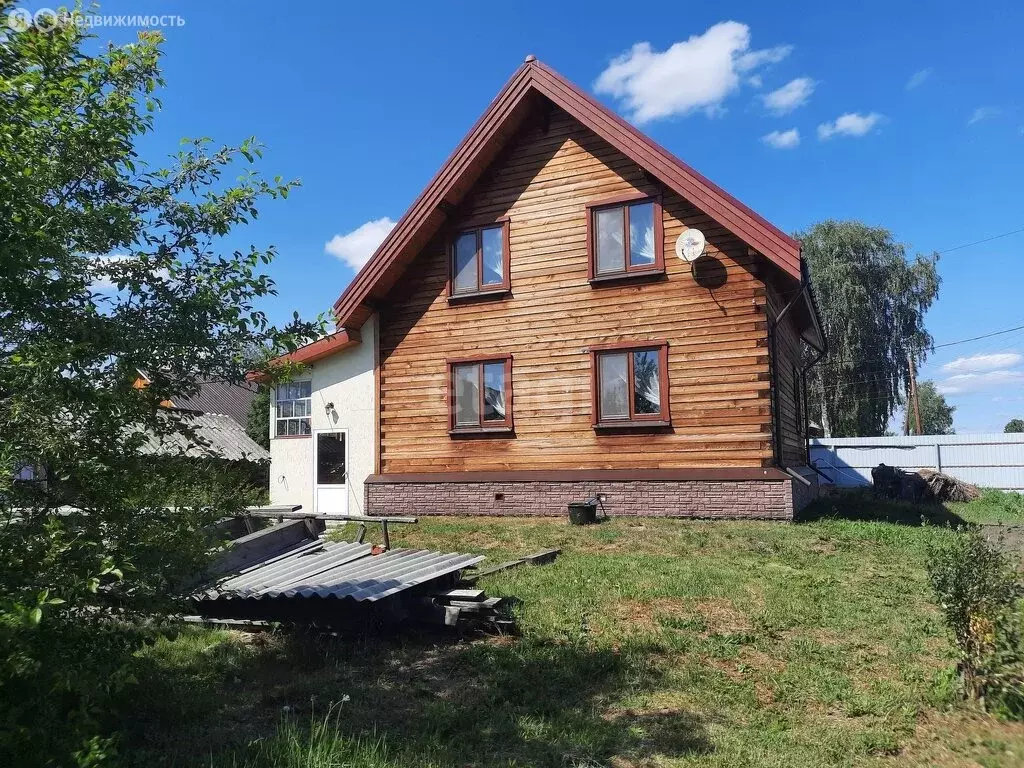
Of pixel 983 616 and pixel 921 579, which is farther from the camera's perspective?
pixel 921 579

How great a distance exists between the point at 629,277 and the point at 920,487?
11455 millimetres

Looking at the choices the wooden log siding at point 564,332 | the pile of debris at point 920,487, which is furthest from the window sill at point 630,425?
the pile of debris at point 920,487

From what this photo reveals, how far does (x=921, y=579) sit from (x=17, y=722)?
932 centimetres

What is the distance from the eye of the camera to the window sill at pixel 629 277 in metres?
14.4

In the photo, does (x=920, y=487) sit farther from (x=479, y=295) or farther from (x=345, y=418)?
(x=345, y=418)

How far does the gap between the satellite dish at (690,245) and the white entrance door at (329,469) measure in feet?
29.7

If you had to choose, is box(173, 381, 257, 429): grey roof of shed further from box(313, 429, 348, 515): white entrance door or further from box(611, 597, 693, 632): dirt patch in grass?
box(611, 597, 693, 632): dirt patch in grass

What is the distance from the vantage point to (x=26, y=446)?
3.86 meters

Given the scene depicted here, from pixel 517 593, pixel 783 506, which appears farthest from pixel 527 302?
pixel 517 593

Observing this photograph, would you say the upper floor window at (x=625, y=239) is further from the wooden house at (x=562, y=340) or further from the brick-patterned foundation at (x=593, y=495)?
the brick-patterned foundation at (x=593, y=495)

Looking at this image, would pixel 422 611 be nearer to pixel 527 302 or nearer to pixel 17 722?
pixel 17 722

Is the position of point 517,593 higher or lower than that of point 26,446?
lower

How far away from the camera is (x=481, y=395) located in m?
16.0

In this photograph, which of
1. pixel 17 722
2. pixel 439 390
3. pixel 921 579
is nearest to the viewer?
pixel 17 722
